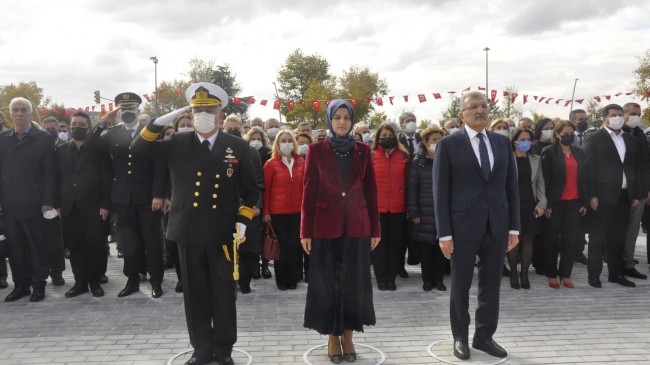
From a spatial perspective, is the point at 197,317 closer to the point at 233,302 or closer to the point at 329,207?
the point at 233,302

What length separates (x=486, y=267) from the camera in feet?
16.3

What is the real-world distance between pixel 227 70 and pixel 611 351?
179 feet

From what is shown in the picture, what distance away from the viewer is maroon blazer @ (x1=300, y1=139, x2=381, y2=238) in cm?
482

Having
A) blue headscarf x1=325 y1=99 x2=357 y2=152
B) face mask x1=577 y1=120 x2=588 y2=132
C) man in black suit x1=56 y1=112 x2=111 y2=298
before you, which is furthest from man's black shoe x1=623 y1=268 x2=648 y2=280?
man in black suit x1=56 y1=112 x2=111 y2=298

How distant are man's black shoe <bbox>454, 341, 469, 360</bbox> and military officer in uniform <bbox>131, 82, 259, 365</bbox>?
1.94 m

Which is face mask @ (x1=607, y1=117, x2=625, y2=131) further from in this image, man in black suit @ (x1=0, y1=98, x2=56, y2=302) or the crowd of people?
man in black suit @ (x1=0, y1=98, x2=56, y2=302)

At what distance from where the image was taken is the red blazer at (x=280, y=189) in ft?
24.5

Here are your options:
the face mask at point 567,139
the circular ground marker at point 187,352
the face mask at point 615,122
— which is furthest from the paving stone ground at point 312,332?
the face mask at point 615,122

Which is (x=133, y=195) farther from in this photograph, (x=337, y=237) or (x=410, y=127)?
(x=410, y=127)

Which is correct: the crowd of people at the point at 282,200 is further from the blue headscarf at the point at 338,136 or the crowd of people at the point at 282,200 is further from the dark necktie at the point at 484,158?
the blue headscarf at the point at 338,136

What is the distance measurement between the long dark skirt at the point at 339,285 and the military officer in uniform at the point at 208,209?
71 cm

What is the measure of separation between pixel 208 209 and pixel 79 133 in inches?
140

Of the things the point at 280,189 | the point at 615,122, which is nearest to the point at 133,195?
the point at 280,189

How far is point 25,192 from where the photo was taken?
7.05m
